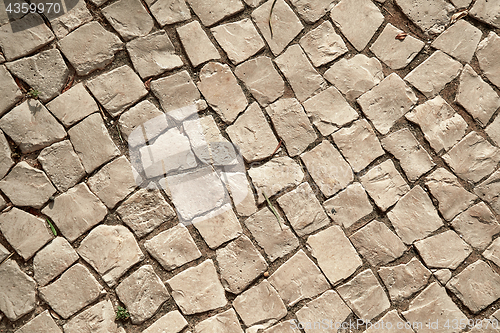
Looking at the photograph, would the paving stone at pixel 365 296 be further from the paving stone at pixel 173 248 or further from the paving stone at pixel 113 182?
the paving stone at pixel 113 182

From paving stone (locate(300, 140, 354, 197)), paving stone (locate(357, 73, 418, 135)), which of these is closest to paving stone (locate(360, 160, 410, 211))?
paving stone (locate(300, 140, 354, 197))

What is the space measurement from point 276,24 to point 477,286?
2487 mm

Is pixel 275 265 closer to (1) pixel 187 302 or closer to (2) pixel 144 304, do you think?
(1) pixel 187 302

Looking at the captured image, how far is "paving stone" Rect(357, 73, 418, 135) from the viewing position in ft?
8.95

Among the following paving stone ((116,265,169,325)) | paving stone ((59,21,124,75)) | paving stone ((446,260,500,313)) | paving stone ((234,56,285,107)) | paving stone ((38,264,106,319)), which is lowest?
paving stone ((446,260,500,313))

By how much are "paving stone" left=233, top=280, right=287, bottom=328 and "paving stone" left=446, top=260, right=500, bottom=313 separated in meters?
1.28

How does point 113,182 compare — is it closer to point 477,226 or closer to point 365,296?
point 365,296

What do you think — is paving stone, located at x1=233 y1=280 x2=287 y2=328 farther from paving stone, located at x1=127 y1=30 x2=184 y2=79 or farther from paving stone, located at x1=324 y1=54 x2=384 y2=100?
paving stone, located at x1=127 y1=30 x2=184 y2=79

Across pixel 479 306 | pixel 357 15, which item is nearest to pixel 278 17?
pixel 357 15

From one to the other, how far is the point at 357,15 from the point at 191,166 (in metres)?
1.75

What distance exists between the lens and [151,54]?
105 inches

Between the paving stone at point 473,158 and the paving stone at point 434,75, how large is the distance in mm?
473

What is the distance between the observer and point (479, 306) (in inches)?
103

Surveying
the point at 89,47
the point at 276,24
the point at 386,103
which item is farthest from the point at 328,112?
the point at 89,47
